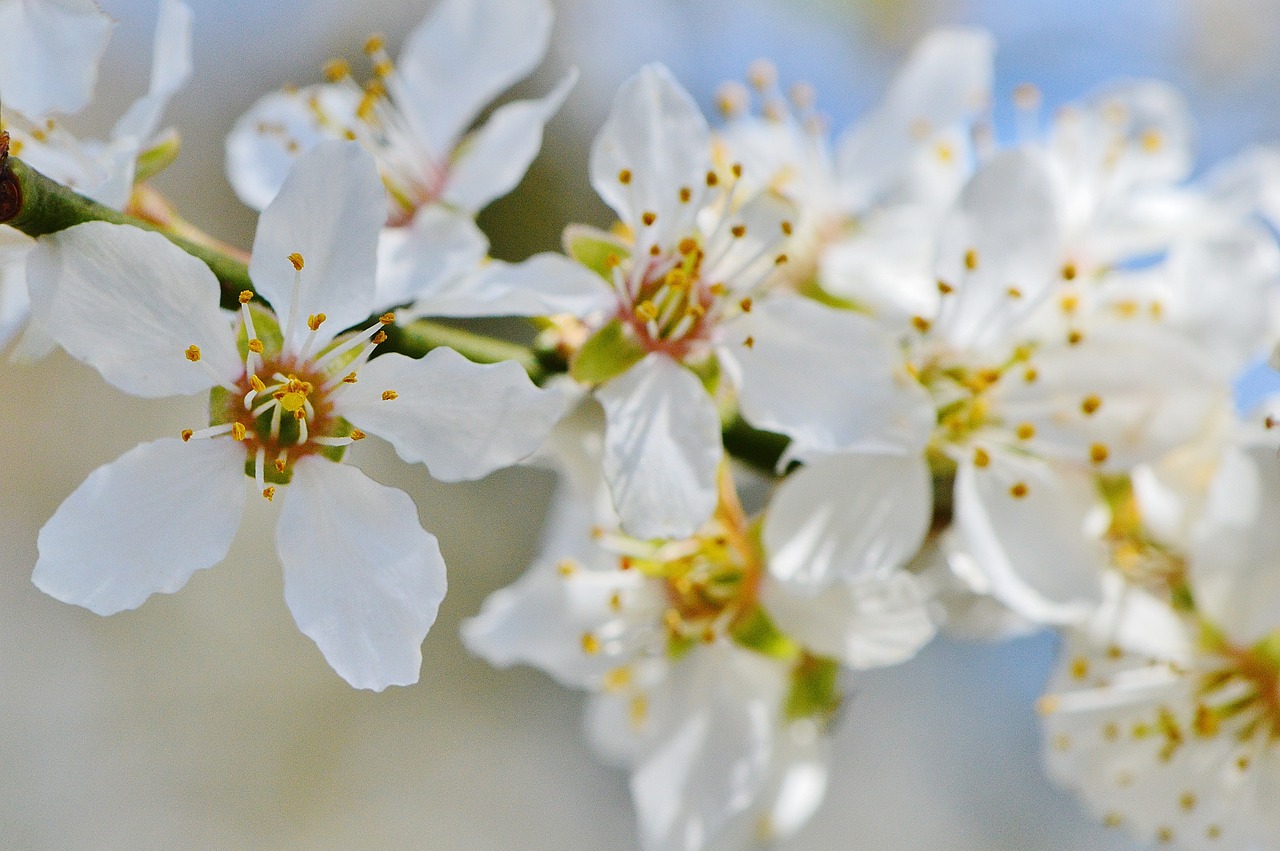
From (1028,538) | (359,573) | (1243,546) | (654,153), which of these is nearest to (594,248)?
(654,153)

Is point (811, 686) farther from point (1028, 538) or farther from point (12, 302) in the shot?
point (12, 302)

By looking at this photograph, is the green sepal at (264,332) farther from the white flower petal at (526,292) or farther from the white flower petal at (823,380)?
the white flower petal at (823,380)

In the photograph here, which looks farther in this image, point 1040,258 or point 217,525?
point 1040,258

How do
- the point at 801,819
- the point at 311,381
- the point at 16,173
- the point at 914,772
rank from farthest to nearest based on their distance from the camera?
the point at 914,772, the point at 801,819, the point at 311,381, the point at 16,173

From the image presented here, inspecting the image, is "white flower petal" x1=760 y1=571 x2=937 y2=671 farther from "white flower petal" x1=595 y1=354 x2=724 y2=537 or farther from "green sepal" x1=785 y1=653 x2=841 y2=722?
"white flower petal" x1=595 y1=354 x2=724 y2=537

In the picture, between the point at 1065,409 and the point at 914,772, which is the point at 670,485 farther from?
the point at 914,772

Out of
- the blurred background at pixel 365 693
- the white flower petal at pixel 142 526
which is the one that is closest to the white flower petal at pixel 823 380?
the white flower petal at pixel 142 526

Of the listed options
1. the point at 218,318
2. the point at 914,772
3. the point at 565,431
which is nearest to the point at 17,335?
the point at 218,318
